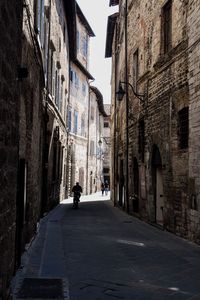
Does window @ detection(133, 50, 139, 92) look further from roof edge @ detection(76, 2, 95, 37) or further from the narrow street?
roof edge @ detection(76, 2, 95, 37)

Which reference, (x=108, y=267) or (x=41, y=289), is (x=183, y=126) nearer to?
(x=108, y=267)

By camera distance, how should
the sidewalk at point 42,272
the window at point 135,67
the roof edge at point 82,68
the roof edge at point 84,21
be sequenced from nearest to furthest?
the sidewalk at point 42,272 < the window at point 135,67 < the roof edge at point 82,68 < the roof edge at point 84,21

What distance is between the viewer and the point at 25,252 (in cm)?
757

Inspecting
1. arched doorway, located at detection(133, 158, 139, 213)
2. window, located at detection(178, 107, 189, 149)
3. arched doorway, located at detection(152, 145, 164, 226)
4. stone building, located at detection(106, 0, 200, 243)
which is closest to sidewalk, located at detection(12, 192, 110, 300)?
stone building, located at detection(106, 0, 200, 243)

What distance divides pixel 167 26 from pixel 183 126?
3543 millimetres

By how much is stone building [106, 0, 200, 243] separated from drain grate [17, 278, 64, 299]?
443 centimetres

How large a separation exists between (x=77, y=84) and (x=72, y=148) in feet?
15.5

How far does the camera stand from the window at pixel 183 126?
10.3 metres

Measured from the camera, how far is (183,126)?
A: 10508mm

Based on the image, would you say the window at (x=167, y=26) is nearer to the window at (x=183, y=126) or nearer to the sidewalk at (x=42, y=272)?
the window at (x=183, y=126)

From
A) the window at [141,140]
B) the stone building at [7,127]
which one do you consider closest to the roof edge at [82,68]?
the window at [141,140]

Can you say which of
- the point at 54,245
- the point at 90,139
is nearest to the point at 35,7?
the point at 54,245

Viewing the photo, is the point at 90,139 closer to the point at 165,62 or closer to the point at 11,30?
the point at 165,62

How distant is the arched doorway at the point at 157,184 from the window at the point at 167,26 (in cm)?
301
